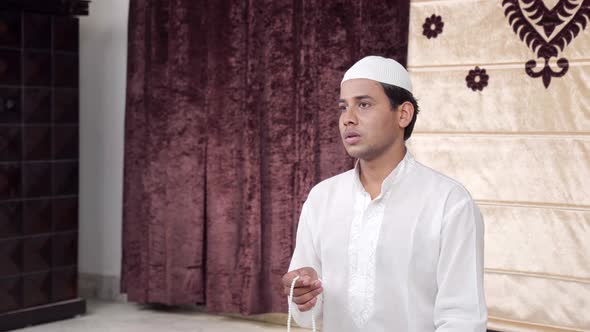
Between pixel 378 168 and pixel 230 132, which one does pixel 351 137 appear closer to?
pixel 378 168

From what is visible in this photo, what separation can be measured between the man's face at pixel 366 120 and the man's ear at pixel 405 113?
0.03m

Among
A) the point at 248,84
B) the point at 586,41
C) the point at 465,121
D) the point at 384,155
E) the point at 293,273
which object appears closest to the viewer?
the point at 293,273

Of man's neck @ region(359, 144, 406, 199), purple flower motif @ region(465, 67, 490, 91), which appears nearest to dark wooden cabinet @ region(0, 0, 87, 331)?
purple flower motif @ region(465, 67, 490, 91)

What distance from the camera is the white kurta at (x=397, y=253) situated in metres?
1.75

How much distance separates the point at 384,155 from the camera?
76.6 inches

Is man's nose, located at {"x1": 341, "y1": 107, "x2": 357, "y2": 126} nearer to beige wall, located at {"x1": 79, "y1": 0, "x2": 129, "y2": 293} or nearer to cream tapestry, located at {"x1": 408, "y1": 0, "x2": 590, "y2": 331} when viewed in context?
cream tapestry, located at {"x1": 408, "y1": 0, "x2": 590, "y2": 331}

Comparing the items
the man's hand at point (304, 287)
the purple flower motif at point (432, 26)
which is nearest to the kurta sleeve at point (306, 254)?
the man's hand at point (304, 287)

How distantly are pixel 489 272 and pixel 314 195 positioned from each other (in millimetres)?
1746

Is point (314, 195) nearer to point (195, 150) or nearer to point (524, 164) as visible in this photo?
point (524, 164)

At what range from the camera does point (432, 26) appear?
12.2ft

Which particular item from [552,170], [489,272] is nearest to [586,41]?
[552,170]

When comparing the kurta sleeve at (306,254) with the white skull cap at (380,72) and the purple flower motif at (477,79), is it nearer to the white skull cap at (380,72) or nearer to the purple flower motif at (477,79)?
the white skull cap at (380,72)

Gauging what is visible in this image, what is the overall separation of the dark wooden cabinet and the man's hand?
303 centimetres

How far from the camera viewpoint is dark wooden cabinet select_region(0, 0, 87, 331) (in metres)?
4.44
